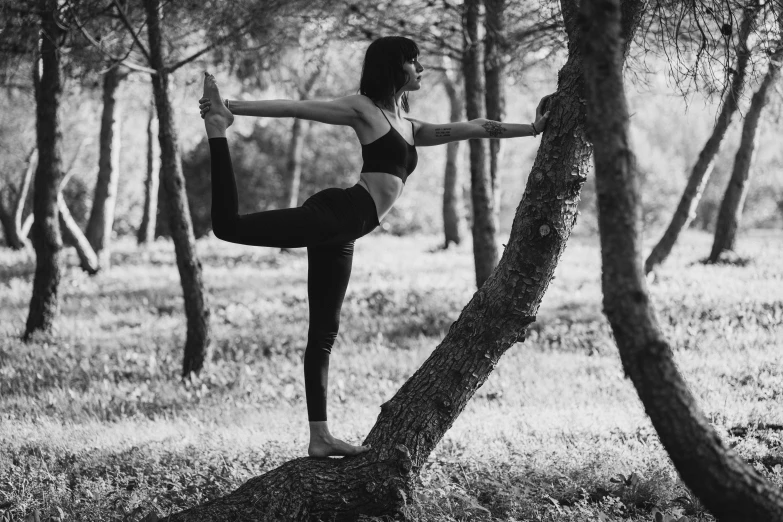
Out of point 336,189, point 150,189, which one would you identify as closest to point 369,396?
point 336,189

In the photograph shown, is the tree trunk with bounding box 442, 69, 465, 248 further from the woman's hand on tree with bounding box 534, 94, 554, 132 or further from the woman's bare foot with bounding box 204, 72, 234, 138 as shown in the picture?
the woman's bare foot with bounding box 204, 72, 234, 138

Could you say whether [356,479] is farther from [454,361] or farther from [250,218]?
[250,218]

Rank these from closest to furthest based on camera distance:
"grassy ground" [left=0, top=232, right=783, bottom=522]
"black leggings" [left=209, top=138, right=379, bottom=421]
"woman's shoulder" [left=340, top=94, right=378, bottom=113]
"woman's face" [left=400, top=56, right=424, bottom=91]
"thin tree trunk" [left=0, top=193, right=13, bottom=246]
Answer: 1. "black leggings" [left=209, top=138, right=379, bottom=421]
2. "woman's shoulder" [left=340, top=94, right=378, bottom=113]
3. "woman's face" [left=400, top=56, right=424, bottom=91]
4. "grassy ground" [left=0, top=232, right=783, bottom=522]
5. "thin tree trunk" [left=0, top=193, right=13, bottom=246]

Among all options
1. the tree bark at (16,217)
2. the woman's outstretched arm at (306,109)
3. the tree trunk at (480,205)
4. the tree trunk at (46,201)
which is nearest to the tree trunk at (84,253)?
the tree trunk at (46,201)

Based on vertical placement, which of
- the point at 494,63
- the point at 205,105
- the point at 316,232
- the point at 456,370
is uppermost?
the point at 494,63

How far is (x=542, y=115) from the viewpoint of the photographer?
4023 millimetres

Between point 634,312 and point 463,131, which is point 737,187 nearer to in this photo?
point 463,131

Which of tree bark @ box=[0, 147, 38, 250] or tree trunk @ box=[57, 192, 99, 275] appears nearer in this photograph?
tree trunk @ box=[57, 192, 99, 275]

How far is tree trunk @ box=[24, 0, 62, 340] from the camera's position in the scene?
30.9 feet

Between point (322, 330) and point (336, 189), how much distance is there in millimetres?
811

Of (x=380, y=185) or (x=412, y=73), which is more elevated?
(x=412, y=73)

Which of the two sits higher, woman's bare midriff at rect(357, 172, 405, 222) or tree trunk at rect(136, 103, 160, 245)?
tree trunk at rect(136, 103, 160, 245)

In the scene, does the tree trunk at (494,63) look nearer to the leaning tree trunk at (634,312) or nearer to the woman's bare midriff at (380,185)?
the woman's bare midriff at (380,185)

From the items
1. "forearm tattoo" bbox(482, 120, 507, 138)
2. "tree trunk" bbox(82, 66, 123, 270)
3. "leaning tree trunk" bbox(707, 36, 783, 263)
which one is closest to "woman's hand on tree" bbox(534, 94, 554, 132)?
"forearm tattoo" bbox(482, 120, 507, 138)
